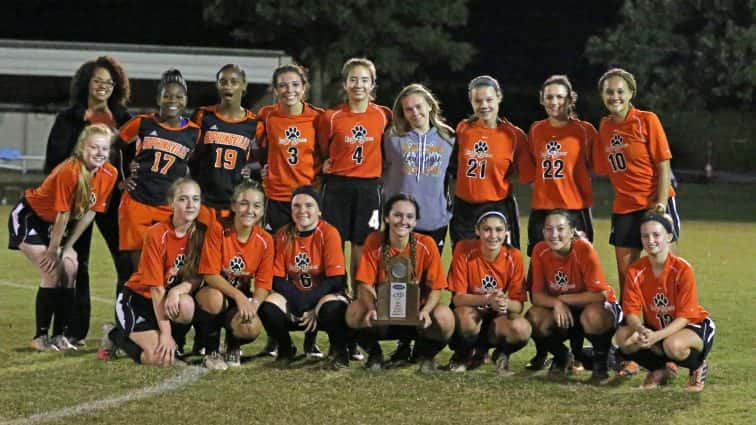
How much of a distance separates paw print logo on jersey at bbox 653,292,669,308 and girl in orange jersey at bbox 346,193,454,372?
3.50 feet

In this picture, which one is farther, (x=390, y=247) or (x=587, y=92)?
(x=587, y=92)

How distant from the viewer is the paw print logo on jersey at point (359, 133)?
25.3ft

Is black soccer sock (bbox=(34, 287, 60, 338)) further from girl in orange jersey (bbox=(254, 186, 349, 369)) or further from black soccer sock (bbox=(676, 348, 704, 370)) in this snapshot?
black soccer sock (bbox=(676, 348, 704, 370))

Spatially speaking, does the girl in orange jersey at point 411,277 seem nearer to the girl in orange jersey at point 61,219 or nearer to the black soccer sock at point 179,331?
the black soccer sock at point 179,331

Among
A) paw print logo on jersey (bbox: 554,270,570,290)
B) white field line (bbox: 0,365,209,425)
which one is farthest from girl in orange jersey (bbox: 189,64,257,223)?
paw print logo on jersey (bbox: 554,270,570,290)

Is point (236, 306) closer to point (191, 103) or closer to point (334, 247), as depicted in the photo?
point (334, 247)

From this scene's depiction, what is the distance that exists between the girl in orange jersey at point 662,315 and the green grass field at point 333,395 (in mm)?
153

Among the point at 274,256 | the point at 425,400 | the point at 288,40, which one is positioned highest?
the point at 288,40

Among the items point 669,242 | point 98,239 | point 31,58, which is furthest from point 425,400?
point 31,58

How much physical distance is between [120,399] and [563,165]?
283 cm

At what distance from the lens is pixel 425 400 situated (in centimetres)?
621

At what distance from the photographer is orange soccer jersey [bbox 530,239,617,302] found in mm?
6906

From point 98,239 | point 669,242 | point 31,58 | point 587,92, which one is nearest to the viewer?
point 669,242

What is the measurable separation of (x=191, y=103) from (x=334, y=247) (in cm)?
2103
